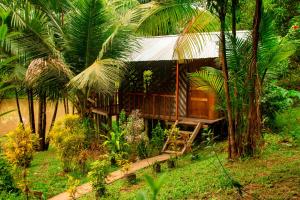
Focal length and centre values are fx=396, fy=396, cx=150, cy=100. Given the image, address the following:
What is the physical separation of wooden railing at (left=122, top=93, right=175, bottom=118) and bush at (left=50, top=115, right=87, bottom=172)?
3.09 meters

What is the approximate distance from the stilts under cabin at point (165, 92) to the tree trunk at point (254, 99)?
367cm

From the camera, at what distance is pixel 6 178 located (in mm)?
7887

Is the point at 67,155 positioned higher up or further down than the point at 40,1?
further down

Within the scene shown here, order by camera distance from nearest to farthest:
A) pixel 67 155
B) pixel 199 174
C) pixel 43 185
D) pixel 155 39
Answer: pixel 199 174 → pixel 43 185 → pixel 67 155 → pixel 155 39

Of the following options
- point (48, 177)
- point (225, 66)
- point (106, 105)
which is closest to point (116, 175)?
point (48, 177)

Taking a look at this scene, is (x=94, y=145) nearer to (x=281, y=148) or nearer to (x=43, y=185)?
(x=43, y=185)

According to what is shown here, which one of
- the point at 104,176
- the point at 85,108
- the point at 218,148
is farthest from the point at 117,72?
the point at 104,176

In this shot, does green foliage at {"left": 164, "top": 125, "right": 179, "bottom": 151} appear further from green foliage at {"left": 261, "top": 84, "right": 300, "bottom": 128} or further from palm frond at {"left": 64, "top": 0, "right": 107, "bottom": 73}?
palm frond at {"left": 64, "top": 0, "right": 107, "bottom": 73}

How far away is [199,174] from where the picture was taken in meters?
6.89

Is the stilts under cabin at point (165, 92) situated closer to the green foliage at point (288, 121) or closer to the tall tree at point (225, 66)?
the green foliage at point (288, 121)

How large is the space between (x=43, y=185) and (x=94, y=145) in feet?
8.53

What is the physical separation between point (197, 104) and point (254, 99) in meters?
5.33

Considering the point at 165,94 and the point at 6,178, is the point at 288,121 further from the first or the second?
the point at 6,178

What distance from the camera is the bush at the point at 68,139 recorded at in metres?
9.63
